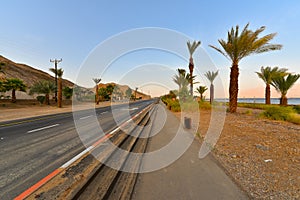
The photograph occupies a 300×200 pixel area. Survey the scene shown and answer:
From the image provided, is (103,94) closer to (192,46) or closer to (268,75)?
(192,46)

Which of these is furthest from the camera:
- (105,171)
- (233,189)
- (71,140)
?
(71,140)

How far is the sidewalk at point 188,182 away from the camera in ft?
8.64

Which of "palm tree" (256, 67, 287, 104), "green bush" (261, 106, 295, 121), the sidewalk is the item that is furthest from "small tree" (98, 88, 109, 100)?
the sidewalk

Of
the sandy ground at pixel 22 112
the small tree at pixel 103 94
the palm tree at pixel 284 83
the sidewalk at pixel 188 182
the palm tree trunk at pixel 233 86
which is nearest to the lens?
the sidewalk at pixel 188 182

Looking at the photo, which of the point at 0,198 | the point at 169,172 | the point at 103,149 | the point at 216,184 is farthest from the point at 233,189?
the point at 0,198

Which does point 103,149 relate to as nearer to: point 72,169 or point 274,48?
point 72,169

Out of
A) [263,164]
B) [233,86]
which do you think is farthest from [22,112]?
[233,86]

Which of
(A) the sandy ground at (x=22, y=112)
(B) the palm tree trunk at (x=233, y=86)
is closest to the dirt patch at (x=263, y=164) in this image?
(B) the palm tree trunk at (x=233, y=86)

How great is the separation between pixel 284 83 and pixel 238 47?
47.8 feet

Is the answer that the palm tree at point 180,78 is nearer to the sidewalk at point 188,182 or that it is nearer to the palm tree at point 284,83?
the palm tree at point 284,83

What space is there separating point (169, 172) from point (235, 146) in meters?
3.11

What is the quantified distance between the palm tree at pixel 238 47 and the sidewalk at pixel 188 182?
13617 mm

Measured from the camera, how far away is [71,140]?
604cm

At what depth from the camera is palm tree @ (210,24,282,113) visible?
13695 millimetres
